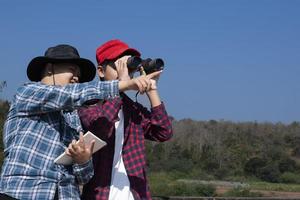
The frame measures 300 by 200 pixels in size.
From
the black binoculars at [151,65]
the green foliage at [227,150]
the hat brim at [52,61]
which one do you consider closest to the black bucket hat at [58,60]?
the hat brim at [52,61]

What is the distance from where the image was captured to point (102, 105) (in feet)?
8.76

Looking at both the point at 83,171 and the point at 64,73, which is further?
the point at 64,73

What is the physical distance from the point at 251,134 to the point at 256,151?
4570 millimetres

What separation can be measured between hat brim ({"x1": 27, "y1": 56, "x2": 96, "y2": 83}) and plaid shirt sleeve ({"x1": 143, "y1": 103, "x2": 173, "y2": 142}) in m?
0.39

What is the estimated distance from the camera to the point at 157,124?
2842 millimetres

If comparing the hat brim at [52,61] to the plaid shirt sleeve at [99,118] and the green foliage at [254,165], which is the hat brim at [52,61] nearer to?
the plaid shirt sleeve at [99,118]

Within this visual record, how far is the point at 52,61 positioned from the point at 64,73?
0.07m

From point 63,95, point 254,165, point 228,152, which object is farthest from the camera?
point 228,152

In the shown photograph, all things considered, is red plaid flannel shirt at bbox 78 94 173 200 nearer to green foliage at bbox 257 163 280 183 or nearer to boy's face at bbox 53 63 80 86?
boy's face at bbox 53 63 80 86

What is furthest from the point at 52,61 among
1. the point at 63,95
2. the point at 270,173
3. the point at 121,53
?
the point at 270,173

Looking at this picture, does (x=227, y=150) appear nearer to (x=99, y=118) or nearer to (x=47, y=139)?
(x=99, y=118)

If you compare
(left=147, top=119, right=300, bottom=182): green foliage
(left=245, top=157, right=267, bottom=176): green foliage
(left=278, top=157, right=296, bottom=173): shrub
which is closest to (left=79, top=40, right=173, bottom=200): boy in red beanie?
(left=147, top=119, right=300, bottom=182): green foliage

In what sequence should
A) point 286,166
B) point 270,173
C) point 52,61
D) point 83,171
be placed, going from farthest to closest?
point 286,166 < point 270,173 < point 52,61 < point 83,171

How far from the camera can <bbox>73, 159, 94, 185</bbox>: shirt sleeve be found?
237 cm
